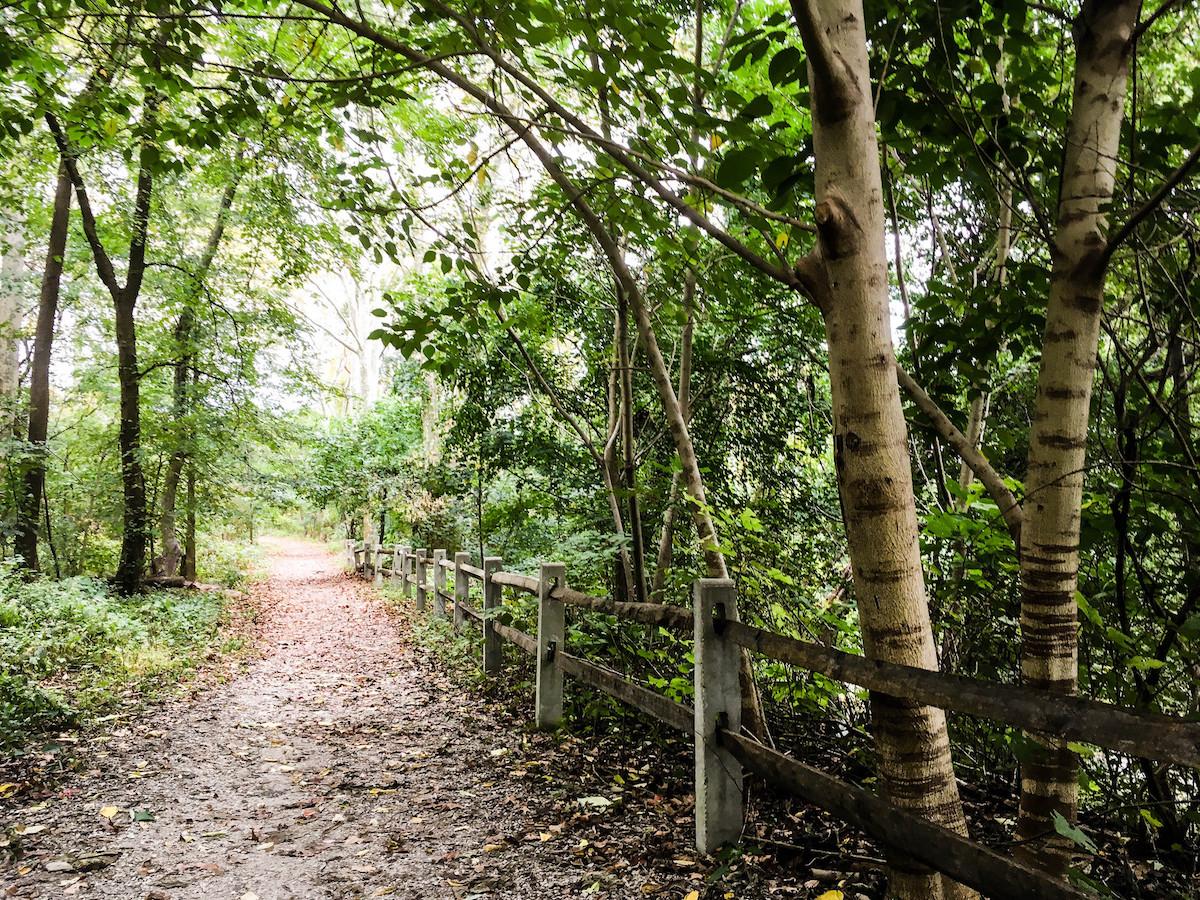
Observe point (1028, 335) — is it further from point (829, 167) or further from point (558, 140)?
point (558, 140)

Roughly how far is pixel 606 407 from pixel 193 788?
5.04 meters

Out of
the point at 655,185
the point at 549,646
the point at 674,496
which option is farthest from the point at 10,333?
the point at 655,185

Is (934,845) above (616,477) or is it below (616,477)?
below

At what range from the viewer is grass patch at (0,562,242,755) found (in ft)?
17.8

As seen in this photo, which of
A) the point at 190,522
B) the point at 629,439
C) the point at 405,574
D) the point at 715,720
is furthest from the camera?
the point at 190,522

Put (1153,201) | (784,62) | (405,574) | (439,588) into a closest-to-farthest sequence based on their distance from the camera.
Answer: (1153,201) → (784,62) → (439,588) → (405,574)

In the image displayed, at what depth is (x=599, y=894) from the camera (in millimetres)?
3164

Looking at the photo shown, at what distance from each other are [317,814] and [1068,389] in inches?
179

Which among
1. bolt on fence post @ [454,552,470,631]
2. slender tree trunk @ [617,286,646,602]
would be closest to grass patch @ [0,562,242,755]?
bolt on fence post @ [454,552,470,631]

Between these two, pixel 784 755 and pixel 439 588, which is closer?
pixel 784 755

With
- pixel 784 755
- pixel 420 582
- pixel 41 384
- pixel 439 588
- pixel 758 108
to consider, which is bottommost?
pixel 420 582

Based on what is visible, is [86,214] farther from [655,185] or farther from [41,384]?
[655,185]

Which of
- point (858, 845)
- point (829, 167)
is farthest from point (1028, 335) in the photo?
point (858, 845)

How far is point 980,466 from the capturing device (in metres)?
2.58
